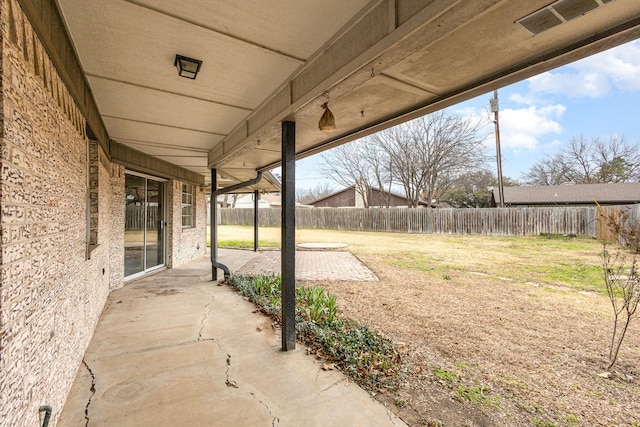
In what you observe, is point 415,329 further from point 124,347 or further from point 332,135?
point 124,347

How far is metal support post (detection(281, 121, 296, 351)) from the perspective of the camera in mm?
3055

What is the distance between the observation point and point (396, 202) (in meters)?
31.3

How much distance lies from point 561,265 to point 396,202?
24.0 meters

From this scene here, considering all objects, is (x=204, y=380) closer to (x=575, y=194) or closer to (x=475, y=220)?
(x=475, y=220)

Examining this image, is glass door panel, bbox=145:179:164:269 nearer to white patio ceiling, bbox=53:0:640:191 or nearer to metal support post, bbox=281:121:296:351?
white patio ceiling, bbox=53:0:640:191

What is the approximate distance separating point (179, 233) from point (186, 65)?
20.1ft

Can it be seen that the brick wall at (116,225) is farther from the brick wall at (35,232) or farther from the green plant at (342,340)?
the brick wall at (35,232)

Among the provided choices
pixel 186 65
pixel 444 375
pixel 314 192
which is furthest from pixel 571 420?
pixel 314 192

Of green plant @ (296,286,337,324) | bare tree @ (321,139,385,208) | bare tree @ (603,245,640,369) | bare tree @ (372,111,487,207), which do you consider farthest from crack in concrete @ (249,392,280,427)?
bare tree @ (321,139,385,208)

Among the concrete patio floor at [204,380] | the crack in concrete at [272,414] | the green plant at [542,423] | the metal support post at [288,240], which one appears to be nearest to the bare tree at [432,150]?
the metal support post at [288,240]

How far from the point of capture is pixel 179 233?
299 inches

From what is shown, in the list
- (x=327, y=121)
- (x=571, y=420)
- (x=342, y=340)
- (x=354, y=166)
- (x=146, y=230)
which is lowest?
(x=571, y=420)

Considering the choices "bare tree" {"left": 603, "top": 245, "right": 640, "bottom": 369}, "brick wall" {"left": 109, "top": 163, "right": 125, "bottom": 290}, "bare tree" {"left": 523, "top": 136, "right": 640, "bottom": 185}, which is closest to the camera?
"bare tree" {"left": 603, "top": 245, "right": 640, "bottom": 369}

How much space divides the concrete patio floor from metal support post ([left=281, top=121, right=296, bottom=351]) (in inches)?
9.0
